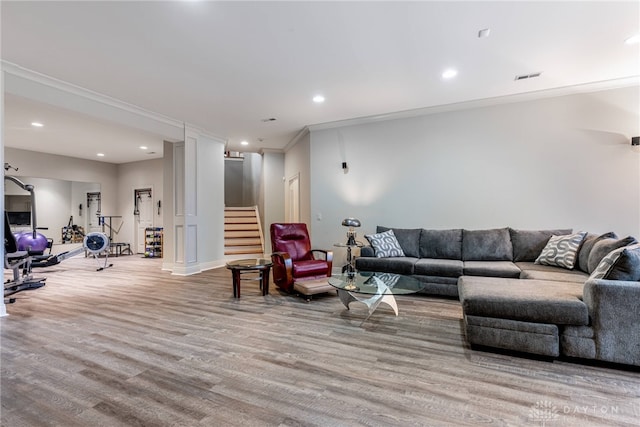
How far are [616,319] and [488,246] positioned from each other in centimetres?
219

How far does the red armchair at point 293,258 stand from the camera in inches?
156

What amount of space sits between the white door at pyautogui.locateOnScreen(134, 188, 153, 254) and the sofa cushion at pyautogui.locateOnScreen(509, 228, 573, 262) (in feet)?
30.0

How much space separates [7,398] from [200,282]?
123 inches

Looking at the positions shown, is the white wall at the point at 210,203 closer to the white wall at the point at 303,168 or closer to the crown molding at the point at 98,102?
the crown molding at the point at 98,102

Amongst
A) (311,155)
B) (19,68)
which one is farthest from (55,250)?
(311,155)

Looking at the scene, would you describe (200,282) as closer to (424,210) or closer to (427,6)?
(424,210)

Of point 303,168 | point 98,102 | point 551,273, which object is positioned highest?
point 98,102

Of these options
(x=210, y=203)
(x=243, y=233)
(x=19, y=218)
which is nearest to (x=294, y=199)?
(x=210, y=203)

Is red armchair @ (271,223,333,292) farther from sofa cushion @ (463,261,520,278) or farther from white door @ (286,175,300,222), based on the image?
white door @ (286,175,300,222)

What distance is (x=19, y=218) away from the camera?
23.3ft

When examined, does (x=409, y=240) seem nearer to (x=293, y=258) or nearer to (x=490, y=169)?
(x=490, y=169)

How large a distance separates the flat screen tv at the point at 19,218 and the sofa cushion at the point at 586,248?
11.0 meters

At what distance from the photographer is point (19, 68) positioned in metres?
3.33

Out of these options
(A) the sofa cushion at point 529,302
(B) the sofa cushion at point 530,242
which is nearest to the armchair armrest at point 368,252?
(A) the sofa cushion at point 529,302
